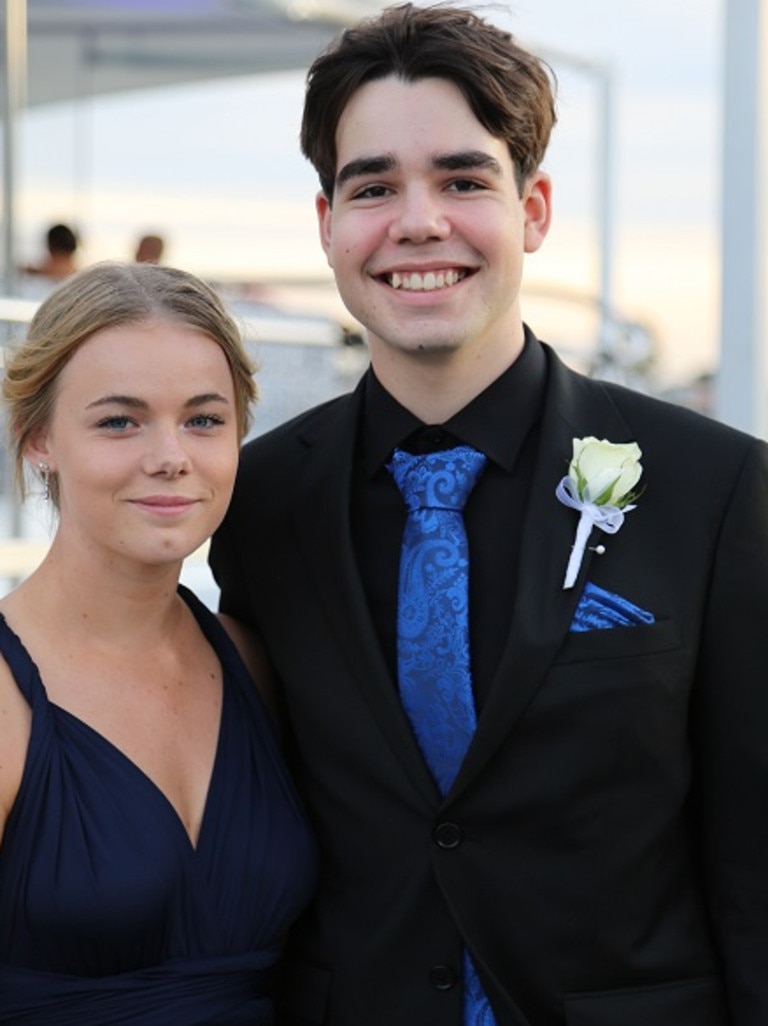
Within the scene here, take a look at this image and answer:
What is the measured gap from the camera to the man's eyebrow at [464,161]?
2.94 meters

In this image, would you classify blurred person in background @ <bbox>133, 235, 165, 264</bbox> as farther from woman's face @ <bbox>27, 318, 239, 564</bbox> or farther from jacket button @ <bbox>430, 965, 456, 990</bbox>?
jacket button @ <bbox>430, 965, 456, 990</bbox>

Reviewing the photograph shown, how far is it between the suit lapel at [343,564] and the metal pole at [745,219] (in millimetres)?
2632

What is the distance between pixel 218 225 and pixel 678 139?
Result: 15.7 feet

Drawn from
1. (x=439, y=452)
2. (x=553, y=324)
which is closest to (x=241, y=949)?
(x=439, y=452)

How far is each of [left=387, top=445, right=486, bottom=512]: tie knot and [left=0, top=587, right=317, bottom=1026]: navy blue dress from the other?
57 centimetres

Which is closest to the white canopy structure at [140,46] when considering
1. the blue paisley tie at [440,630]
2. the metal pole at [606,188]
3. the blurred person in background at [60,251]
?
the blurred person in background at [60,251]

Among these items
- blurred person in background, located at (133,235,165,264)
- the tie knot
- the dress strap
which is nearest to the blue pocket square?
the tie knot

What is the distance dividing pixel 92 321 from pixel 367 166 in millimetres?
534

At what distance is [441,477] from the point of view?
2.96 m

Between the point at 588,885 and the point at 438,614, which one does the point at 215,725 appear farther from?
the point at 588,885

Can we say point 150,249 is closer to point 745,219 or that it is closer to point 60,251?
point 60,251

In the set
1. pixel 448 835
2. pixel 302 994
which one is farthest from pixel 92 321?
pixel 302 994

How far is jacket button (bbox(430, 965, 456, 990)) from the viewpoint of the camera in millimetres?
2832

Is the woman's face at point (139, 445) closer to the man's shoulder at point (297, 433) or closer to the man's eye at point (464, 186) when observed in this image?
the man's shoulder at point (297, 433)
